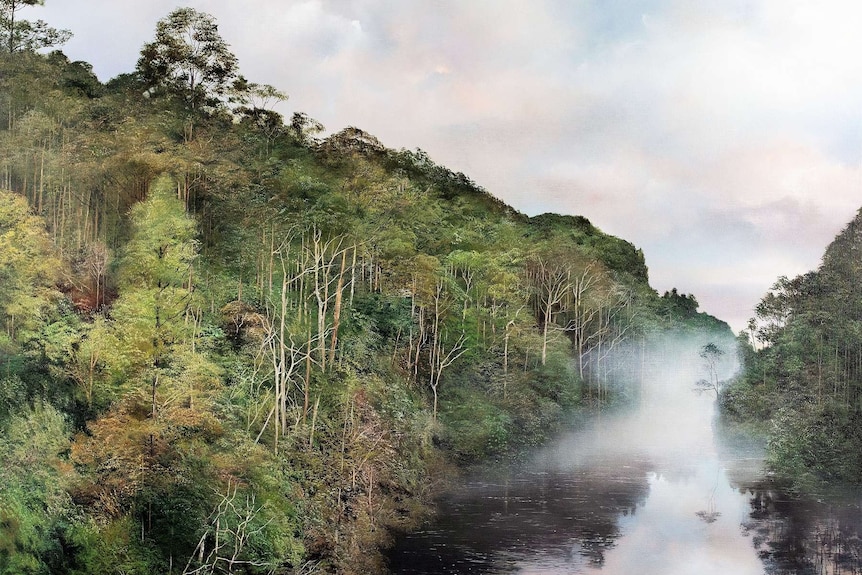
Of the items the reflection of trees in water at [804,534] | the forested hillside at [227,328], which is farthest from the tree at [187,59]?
the reflection of trees in water at [804,534]

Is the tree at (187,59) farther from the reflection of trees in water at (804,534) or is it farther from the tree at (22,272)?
the reflection of trees in water at (804,534)

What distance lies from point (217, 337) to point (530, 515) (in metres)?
12.4

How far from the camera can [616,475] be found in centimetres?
4112

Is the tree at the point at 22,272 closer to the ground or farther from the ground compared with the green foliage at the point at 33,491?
farther from the ground

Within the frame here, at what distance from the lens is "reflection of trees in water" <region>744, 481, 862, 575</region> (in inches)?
1030

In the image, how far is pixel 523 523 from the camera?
30.8 metres

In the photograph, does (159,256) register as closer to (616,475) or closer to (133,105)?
(133,105)

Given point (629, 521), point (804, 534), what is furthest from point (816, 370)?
point (629, 521)

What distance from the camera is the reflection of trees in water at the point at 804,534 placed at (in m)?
26.2

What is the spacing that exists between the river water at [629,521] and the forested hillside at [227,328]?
1983 mm

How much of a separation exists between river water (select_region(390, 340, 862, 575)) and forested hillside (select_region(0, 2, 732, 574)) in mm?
1983

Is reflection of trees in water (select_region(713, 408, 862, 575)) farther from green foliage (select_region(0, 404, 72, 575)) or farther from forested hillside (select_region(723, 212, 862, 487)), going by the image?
green foliage (select_region(0, 404, 72, 575))

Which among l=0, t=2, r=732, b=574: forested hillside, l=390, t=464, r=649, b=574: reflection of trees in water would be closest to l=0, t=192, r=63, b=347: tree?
l=0, t=2, r=732, b=574: forested hillside

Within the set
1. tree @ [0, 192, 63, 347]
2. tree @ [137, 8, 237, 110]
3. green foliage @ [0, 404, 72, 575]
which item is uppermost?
tree @ [137, 8, 237, 110]
